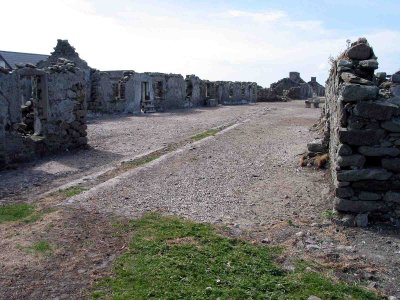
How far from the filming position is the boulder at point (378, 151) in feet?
20.6

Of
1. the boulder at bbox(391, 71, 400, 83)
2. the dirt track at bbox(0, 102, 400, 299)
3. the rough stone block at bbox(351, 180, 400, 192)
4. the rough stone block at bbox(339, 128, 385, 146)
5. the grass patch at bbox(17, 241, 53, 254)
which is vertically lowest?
the grass patch at bbox(17, 241, 53, 254)

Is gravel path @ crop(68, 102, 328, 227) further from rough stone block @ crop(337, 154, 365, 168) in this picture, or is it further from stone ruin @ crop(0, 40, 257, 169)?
stone ruin @ crop(0, 40, 257, 169)

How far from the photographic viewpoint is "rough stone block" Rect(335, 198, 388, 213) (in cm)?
623

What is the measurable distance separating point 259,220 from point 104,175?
4.11 meters

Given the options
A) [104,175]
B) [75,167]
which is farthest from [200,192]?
[75,167]

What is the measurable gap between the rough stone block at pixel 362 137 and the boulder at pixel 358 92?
479 millimetres

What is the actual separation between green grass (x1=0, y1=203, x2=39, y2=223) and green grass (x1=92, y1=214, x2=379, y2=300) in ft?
6.58

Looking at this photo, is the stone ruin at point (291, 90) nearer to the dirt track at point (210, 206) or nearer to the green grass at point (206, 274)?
the dirt track at point (210, 206)

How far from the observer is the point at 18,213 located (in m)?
6.82

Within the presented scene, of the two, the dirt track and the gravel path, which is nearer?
the dirt track

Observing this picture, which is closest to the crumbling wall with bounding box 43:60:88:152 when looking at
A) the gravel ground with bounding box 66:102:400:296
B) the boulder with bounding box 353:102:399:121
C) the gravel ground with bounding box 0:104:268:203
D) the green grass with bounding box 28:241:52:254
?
Result: the gravel ground with bounding box 0:104:268:203

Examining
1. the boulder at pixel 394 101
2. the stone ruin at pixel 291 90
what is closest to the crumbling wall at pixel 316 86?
the stone ruin at pixel 291 90

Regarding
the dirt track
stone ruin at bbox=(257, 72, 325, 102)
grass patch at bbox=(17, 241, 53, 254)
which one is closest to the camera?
the dirt track

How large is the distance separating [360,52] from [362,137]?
1.88m
